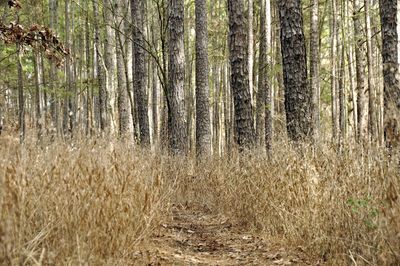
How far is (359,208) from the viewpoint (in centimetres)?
369

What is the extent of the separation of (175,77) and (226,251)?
17.8 ft

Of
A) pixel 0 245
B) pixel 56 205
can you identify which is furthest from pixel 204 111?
pixel 0 245

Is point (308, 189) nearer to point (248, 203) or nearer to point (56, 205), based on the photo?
point (248, 203)

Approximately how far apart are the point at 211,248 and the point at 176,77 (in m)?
5.24

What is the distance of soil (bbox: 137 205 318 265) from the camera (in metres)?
4.38

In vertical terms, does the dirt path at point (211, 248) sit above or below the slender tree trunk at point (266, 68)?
below

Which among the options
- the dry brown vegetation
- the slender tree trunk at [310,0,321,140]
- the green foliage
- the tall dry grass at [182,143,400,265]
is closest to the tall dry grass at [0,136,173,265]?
the dry brown vegetation

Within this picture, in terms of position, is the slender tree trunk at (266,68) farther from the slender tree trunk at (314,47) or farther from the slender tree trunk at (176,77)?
the slender tree trunk at (176,77)

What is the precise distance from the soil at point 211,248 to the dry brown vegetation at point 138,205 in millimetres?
164

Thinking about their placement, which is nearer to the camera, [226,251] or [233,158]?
[226,251]

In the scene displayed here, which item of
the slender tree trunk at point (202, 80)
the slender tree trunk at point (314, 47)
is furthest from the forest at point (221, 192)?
the slender tree trunk at point (314, 47)

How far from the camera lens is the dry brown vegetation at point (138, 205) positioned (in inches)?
114

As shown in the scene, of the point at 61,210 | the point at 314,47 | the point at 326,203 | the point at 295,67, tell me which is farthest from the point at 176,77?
the point at 61,210

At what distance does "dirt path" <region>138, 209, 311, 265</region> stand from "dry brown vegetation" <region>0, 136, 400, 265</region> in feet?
0.62
